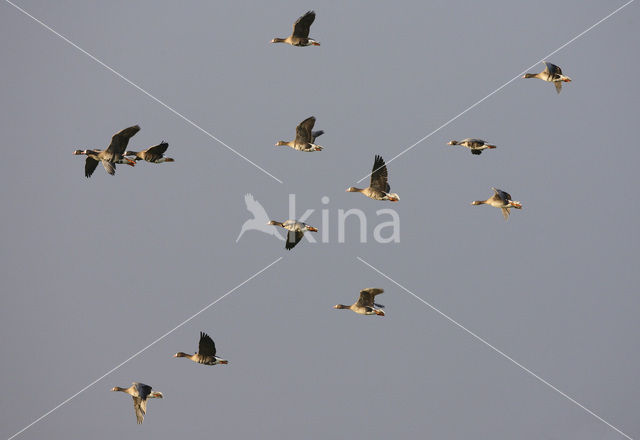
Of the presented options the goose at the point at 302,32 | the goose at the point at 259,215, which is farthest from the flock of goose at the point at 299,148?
the goose at the point at 259,215

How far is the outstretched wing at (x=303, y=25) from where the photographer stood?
4362cm

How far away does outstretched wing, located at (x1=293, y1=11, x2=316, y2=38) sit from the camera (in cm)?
4362

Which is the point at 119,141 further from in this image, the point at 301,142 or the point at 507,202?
the point at 507,202

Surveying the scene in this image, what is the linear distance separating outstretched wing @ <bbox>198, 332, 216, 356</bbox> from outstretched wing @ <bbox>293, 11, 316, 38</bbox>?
11568 millimetres

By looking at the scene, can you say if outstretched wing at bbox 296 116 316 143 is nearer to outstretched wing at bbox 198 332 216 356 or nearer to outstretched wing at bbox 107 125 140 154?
outstretched wing at bbox 107 125 140 154

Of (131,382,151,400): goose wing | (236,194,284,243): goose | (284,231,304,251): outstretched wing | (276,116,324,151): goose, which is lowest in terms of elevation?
(131,382,151,400): goose wing

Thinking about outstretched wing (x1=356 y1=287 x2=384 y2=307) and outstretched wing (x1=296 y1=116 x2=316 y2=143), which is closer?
outstretched wing (x1=356 y1=287 x2=384 y2=307)

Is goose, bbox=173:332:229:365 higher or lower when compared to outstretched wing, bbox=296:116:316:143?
lower

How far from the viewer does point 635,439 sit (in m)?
115

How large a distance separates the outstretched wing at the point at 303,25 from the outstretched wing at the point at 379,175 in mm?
6229

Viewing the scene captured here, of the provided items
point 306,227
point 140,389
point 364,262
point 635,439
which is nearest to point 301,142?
point 306,227

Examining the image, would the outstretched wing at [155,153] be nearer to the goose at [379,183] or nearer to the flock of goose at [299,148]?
the flock of goose at [299,148]

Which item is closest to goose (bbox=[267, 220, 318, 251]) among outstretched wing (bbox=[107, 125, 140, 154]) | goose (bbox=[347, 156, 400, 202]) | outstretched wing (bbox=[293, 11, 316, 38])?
goose (bbox=[347, 156, 400, 202])

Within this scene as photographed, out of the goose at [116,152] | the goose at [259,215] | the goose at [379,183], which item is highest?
the goose at [259,215]
